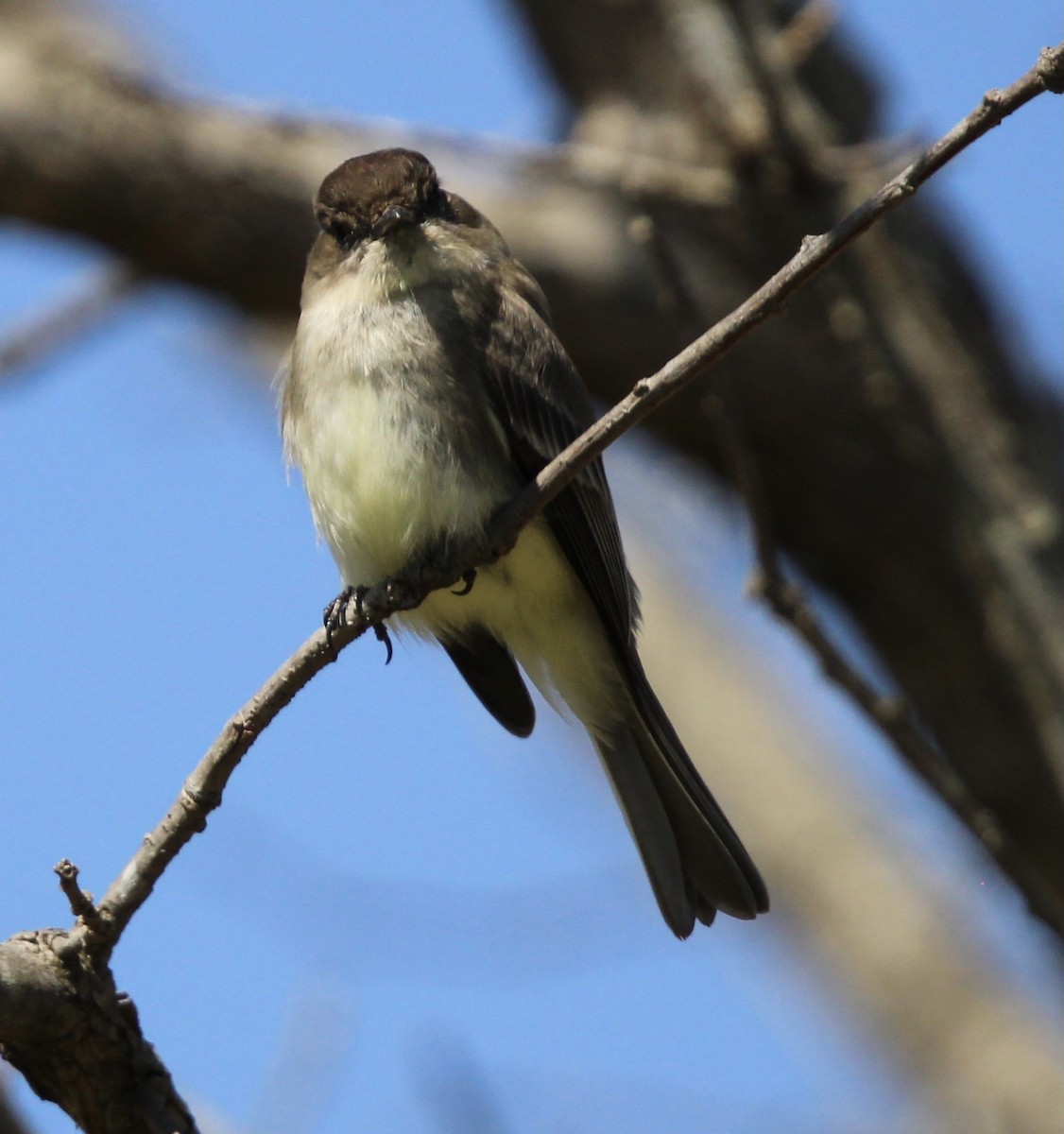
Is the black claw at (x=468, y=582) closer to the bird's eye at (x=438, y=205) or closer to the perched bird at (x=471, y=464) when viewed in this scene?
the perched bird at (x=471, y=464)

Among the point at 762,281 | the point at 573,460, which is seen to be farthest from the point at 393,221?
the point at 762,281

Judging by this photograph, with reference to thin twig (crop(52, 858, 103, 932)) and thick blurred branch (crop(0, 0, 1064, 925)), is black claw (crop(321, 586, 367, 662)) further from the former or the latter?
thick blurred branch (crop(0, 0, 1064, 925))

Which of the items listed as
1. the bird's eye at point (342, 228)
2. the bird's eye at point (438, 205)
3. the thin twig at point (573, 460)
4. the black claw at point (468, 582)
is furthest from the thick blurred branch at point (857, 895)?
the thin twig at point (573, 460)

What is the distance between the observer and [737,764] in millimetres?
8930

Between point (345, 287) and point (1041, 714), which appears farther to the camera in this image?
point (1041, 714)

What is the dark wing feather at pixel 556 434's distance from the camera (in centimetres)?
404

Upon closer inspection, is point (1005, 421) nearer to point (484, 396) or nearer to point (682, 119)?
point (682, 119)

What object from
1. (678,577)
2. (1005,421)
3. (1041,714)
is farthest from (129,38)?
(1041,714)

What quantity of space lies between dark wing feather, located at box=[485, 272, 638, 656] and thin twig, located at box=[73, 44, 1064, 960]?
59 centimetres

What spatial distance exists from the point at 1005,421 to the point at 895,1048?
3.31 metres

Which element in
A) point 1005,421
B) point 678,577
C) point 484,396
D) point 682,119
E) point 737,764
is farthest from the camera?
point 678,577

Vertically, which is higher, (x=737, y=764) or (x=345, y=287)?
(x=737, y=764)

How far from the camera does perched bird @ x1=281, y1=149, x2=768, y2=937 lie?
3889 mm

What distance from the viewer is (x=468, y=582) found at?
402 centimetres
